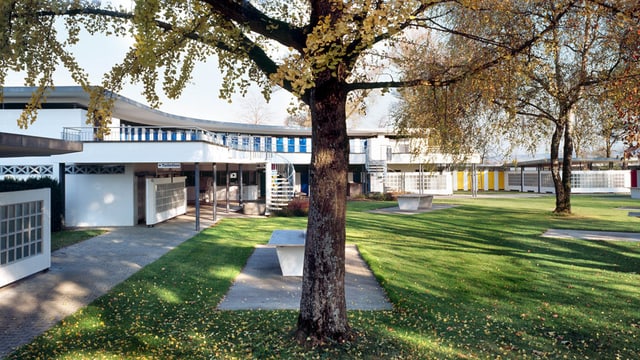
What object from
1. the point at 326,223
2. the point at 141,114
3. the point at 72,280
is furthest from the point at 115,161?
the point at 326,223

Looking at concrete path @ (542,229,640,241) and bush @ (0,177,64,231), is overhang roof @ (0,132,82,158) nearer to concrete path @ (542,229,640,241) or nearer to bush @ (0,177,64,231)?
bush @ (0,177,64,231)

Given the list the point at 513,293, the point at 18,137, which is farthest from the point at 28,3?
the point at 513,293

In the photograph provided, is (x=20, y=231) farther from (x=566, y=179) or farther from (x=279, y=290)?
(x=566, y=179)

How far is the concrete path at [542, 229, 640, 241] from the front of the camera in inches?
523

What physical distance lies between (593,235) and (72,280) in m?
14.2

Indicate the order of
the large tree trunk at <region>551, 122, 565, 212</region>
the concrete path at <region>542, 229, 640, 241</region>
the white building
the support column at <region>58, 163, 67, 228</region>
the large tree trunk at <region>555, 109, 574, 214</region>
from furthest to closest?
the large tree trunk at <region>551, 122, 565, 212</region> → the large tree trunk at <region>555, 109, 574, 214</region> → the support column at <region>58, 163, 67, 228</region> → the white building → the concrete path at <region>542, 229, 640, 241</region>

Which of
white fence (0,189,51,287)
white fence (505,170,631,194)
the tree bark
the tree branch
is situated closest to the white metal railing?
white fence (0,189,51,287)

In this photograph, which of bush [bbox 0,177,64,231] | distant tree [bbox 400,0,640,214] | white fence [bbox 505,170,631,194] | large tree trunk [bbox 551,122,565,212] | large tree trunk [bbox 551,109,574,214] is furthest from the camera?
white fence [bbox 505,170,631,194]

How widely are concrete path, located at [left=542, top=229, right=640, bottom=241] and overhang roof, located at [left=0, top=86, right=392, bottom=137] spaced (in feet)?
42.7

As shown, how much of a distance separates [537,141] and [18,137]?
18.6m

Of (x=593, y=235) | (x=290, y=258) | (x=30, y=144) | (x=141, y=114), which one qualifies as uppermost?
(x=141, y=114)

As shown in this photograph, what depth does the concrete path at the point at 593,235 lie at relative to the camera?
13.3 meters

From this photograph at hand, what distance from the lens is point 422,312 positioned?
21.2ft

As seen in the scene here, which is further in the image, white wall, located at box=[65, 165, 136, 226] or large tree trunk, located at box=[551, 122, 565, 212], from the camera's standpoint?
large tree trunk, located at box=[551, 122, 565, 212]
